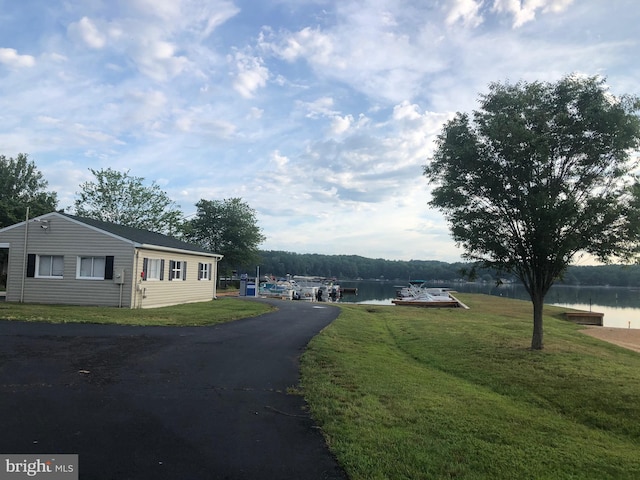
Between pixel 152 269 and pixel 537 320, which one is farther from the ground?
pixel 152 269

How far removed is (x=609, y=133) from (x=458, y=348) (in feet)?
19.9

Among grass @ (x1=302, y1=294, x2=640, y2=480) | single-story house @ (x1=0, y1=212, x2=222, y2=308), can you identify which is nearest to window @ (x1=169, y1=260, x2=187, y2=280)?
single-story house @ (x1=0, y1=212, x2=222, y2=308)

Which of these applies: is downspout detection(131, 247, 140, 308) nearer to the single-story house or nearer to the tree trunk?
the single-story house

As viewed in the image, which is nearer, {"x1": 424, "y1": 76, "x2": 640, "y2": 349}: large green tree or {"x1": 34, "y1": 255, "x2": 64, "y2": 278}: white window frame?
{"x1": 424, "y1": 76, "x2": 640, "y2": 349}: large green tree

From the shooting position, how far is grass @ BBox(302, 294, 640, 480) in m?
4.28

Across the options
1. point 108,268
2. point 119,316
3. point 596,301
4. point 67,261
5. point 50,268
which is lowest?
point 596,301

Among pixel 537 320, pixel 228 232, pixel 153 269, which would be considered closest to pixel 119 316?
pixel 153 269

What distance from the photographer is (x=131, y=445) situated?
4.25 m

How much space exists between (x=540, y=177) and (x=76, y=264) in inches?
661

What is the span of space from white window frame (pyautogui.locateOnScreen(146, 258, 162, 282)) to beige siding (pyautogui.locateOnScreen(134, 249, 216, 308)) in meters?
0.12

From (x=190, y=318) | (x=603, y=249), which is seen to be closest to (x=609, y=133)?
(x=603, y=249)

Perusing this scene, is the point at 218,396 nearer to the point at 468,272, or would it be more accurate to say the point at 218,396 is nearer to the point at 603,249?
the point at 468,272

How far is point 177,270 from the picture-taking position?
21.7 meters

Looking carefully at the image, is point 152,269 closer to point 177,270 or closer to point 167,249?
point 167,249
